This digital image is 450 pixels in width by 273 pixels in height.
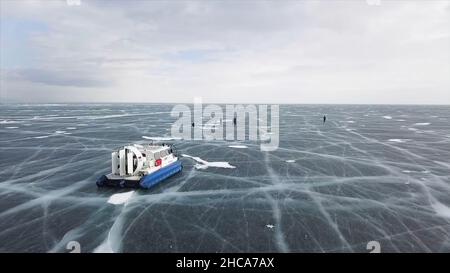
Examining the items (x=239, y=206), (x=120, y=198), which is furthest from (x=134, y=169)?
(x=239, y=206)

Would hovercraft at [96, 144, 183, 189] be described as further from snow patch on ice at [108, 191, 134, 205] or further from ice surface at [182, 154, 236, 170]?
ice surface at [182, 154, 236, 170]

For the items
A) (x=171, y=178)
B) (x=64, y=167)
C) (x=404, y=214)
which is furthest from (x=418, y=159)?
(x=64, y=167)

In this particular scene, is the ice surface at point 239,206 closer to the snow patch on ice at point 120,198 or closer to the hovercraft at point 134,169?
the snow patch on ice at point 120,198

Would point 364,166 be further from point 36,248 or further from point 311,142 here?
point 36,248

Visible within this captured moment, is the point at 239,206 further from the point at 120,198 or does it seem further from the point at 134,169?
the point at 134,169

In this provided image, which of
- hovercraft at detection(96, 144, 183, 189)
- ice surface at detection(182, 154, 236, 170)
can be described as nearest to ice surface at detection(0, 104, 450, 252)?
ice surface at detection(182, 154, 236, 170)

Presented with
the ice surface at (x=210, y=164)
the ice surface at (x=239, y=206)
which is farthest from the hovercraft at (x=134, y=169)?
the ice surface at (x=210, y=164)

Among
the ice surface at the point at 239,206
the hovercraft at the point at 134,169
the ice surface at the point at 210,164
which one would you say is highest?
the hovercraft at the point at 134,169
